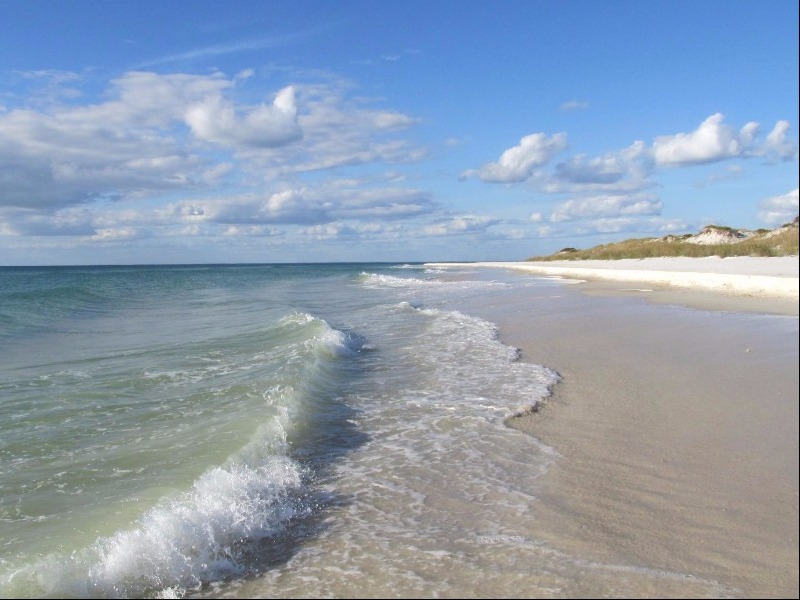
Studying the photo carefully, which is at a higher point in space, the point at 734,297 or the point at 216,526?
the point at 734,297

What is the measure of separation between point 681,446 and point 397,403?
469 centimetres

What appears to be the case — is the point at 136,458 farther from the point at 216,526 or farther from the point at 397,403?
the point at 397,403

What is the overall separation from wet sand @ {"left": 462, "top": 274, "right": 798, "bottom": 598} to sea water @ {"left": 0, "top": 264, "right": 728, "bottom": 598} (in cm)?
35

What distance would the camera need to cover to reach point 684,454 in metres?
6.04

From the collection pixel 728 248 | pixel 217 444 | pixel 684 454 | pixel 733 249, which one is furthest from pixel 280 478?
pixel 728 248

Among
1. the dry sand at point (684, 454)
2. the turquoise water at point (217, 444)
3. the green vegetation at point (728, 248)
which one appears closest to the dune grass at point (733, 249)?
the green vegetation at point (728, 248)

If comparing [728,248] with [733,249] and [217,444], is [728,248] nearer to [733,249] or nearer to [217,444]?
[733,249]

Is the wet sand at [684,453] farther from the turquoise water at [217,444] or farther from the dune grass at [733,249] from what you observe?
the turquoise water at [217,444]

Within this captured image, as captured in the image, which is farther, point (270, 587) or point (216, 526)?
point (216, 526)

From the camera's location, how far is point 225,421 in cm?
891

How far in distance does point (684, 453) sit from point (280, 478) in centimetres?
437

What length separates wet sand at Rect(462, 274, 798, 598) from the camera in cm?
401

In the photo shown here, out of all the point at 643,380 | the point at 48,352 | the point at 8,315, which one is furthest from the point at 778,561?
the point at 8,315

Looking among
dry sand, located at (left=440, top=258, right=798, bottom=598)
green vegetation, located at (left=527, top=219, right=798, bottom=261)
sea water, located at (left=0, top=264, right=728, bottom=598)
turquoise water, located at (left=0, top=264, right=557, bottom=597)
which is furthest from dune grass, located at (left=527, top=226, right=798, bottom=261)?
turquoise water, located at (left=0, top=264, right=557, bottom=597)
